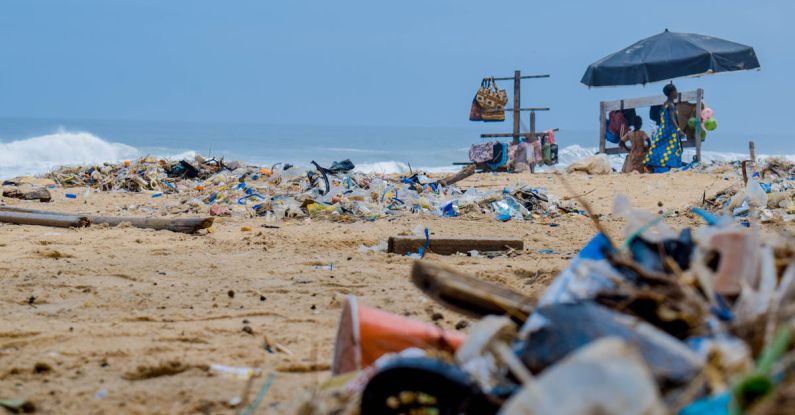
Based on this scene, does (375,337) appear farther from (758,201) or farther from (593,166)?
(593,166)

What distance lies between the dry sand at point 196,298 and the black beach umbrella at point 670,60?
6.52 metres

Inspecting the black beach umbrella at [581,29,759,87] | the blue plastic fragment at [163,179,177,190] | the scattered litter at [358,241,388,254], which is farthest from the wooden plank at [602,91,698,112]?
the scattered litter at [358,241,388,254]

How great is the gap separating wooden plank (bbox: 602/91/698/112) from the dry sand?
24.1 ft

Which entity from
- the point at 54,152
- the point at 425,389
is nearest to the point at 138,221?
the point at 425,389

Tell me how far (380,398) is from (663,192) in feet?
31.6

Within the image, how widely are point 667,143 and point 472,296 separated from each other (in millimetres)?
12526

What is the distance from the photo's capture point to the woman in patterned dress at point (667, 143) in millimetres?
13500

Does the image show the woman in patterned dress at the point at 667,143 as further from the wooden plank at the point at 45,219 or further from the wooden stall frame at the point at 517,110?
the wooden plank at the point at 45,219

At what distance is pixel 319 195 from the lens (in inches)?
377

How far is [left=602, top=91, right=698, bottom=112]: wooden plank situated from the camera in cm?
1496

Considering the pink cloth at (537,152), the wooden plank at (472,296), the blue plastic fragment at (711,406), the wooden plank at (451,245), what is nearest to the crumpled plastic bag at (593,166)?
the pink cloth at (537,152)

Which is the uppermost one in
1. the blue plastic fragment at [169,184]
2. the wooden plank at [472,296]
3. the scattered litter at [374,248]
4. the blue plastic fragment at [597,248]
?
the blue plastic fragment at [597,248]

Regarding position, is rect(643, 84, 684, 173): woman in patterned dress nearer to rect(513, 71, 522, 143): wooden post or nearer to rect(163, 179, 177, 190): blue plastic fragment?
rect(513, 71, 522, 143): wooden post

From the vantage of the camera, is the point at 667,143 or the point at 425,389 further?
the point at 667,143
